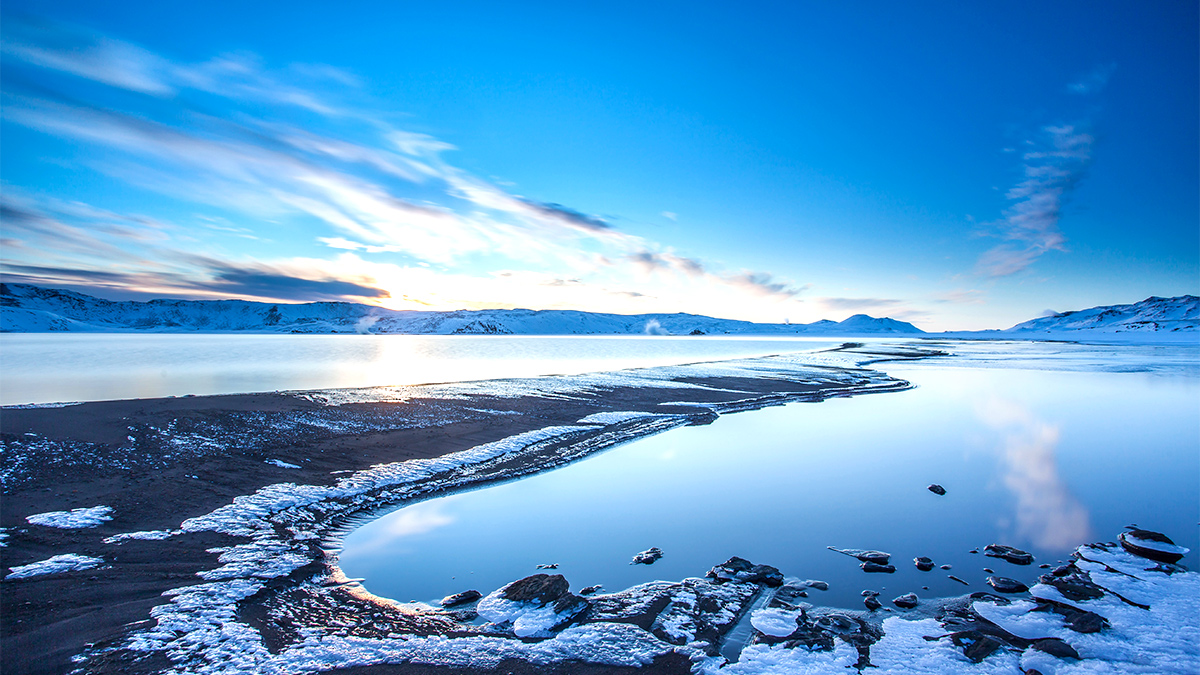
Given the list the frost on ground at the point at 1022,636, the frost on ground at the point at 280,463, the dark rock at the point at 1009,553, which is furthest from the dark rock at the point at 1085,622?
the frost on ground at the point at 280,463

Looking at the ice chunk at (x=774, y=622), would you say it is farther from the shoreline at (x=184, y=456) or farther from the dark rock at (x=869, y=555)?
the shoreline at (x=184, y=456)

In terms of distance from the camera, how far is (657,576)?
23.1ft

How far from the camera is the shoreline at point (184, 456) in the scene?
555cm

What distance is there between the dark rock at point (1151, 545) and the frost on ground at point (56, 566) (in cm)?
1450

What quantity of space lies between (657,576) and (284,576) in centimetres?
498

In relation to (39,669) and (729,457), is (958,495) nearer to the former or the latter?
(729,457)

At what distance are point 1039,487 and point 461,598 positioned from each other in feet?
40.2

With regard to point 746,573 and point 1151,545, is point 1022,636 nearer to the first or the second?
point 746,573

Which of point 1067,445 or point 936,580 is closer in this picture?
point 936,580

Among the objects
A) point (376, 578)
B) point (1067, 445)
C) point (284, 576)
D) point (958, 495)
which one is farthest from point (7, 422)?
point (1067, 445)

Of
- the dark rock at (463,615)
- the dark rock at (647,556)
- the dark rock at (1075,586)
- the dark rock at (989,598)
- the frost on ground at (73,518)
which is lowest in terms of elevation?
the dark rock at (647,556)

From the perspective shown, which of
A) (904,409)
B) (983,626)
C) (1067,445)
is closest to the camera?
(983,626)

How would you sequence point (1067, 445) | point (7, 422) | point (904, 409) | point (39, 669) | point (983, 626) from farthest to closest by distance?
point (904, 409)
point (1067, 445)
point (7, 422)
point (983, 626)
point (39, 669)

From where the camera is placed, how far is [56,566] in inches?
248
